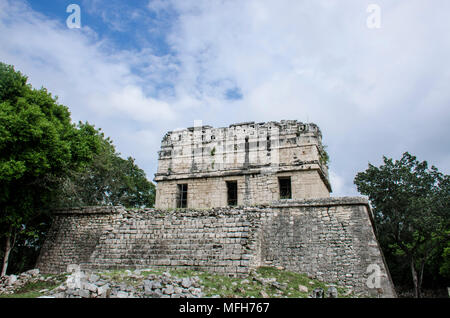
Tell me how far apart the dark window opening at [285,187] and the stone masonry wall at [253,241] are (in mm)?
3064

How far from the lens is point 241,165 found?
642 inches

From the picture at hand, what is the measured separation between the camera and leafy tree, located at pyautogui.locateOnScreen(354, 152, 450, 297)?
18359mm

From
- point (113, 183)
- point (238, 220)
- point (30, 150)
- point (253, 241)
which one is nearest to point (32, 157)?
point (30, 150)

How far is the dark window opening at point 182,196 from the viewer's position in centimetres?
1688

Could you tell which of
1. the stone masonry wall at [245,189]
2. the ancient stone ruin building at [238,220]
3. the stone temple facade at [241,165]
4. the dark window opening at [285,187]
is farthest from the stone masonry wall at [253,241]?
the dark window opening at [285,187]

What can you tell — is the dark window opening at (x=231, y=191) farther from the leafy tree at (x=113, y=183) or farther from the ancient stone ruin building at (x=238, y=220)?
the leafy tree at (x=113, y=183)

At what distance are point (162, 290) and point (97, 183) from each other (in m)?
18.6

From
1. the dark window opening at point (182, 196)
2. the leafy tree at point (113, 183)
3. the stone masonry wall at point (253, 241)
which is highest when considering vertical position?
the leafy tree at point (113, 183)

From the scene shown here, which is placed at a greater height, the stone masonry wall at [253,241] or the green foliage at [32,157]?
the green foliage at [32,157]

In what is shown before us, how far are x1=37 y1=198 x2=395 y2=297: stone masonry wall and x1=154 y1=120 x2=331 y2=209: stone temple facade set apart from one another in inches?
111

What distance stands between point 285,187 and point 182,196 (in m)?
5.04

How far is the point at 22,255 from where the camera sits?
662 inches
